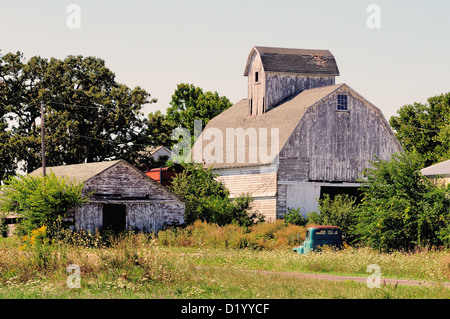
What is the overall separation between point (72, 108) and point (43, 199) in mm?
24165

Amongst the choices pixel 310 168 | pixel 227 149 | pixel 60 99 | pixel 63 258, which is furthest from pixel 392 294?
pixel 60 99

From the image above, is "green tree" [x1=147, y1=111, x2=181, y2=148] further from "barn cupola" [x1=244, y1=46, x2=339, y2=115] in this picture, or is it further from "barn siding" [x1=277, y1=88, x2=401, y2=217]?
"barn siding" [x1=277, y1=88, x2=401, y2=217]

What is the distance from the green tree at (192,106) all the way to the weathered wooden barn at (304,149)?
19.6m

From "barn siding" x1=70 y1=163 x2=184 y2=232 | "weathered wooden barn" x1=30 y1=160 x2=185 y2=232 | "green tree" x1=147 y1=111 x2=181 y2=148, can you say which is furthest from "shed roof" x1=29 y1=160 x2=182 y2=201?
"green tree" x1=147 y1=111 x2=181 y2=148

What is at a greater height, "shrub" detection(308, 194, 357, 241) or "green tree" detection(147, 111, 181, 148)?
"green tree" detection(147, 111, 181, 148)

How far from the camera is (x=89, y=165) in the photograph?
4381 centimetres

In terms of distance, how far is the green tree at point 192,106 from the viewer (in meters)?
71.7

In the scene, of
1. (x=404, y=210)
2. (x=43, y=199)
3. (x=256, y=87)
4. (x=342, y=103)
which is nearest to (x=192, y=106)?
(x=256, y=87)

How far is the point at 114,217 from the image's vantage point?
4122 centimetres

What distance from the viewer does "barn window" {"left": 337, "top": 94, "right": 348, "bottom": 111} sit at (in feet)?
154

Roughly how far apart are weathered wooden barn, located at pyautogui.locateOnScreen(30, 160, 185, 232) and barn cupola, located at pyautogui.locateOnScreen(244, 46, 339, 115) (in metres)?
13.8

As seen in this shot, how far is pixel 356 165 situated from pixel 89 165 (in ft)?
59.1

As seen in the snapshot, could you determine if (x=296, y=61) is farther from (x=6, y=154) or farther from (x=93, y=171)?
(x=6, y=154)

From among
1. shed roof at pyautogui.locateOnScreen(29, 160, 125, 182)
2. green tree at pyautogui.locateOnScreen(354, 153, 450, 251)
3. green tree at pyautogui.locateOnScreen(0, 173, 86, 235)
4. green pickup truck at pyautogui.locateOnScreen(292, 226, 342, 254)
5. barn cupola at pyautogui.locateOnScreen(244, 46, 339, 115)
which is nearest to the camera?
green pickup truck at pyautogui.locateOnScreen(292, 226, 342, 254)
